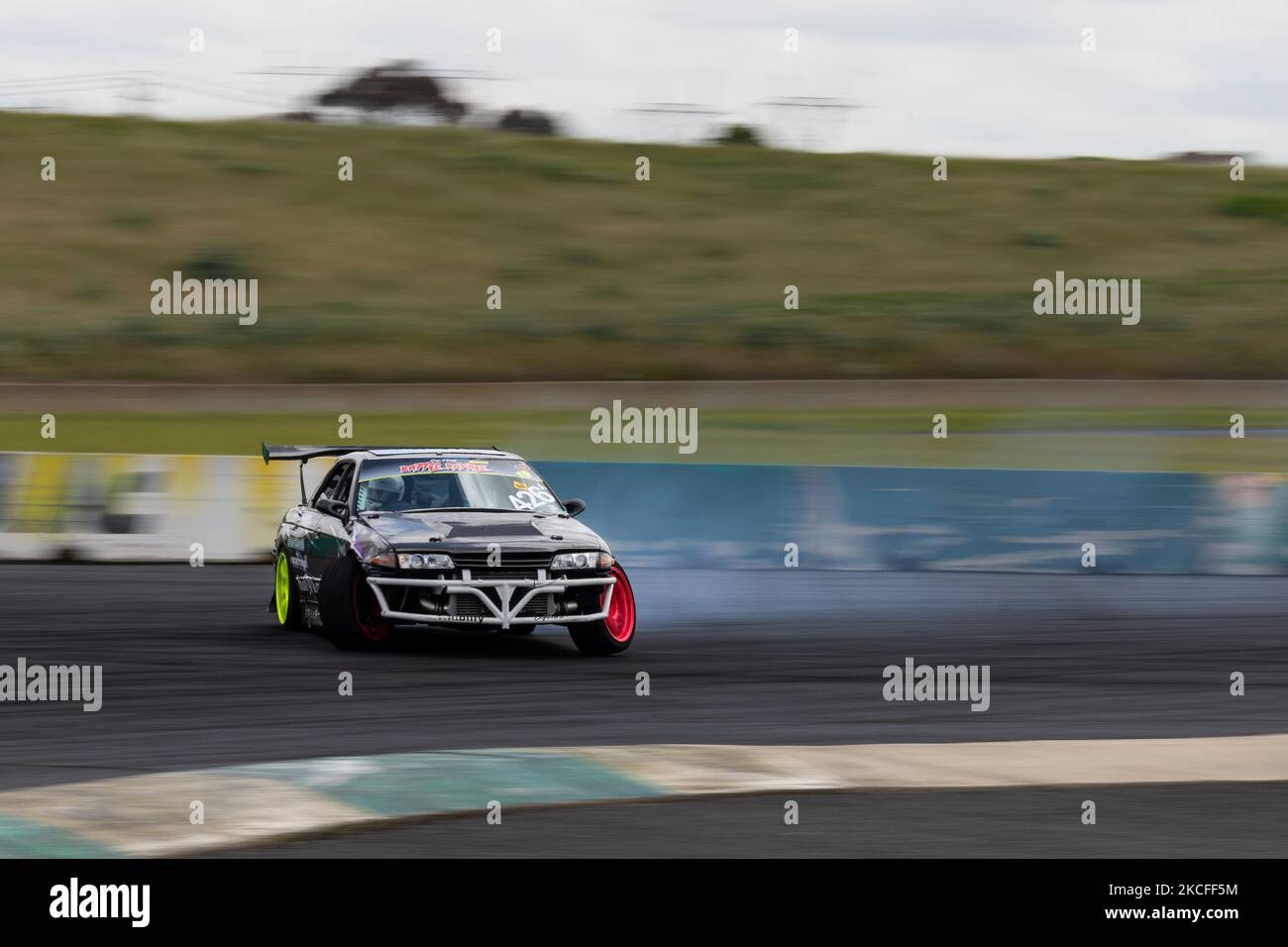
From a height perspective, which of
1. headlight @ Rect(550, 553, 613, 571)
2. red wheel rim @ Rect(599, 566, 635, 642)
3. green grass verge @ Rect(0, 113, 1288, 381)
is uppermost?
green grass verge @ Rect(0, 113, 1288, 381)

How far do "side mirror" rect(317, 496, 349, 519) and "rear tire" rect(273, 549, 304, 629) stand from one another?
20.3 inches

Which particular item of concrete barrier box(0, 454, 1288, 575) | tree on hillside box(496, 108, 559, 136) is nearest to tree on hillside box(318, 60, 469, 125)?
tree on hillside box(496, 108, 559, 136)

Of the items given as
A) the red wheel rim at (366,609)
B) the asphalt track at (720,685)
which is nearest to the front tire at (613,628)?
the asphalt track at (720,685)

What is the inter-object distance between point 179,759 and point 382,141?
4205 cm

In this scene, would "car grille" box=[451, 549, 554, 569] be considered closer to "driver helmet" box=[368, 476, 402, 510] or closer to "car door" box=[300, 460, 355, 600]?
"car door" box=[300, 460, 355, 600]

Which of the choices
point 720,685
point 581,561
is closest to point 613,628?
point 581,561

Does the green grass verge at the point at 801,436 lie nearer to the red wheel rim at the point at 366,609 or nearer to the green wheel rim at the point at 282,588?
the green wheel rim at the point at 282,588

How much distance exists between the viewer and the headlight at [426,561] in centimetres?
1206

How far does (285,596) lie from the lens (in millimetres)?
13875

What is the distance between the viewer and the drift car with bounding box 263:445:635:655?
1209cm

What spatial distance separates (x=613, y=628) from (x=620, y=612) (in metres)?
0.13

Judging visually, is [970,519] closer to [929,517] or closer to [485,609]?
[929,517]

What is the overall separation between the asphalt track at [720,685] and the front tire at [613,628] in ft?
0.52

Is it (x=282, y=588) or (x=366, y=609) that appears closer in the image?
(x=366, y=609)
